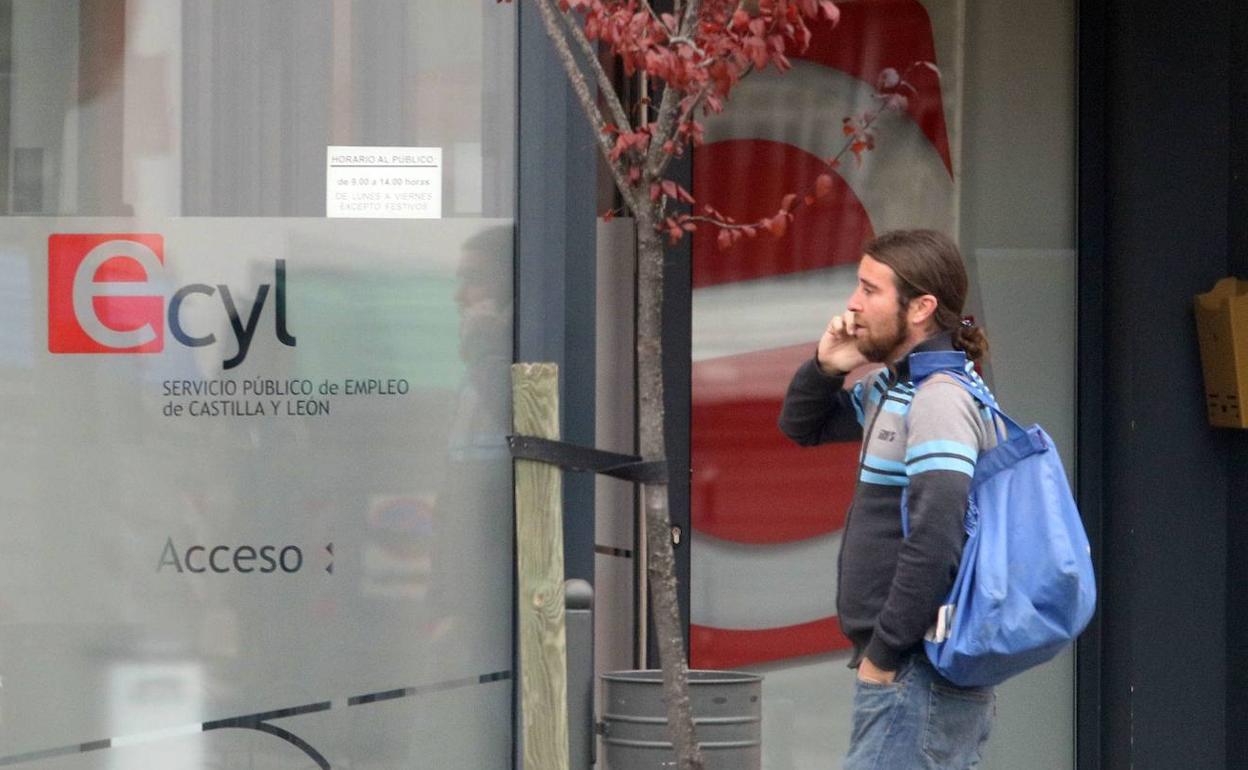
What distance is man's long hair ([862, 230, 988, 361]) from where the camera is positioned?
150 inches

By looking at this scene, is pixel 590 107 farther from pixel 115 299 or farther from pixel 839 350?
pixel 115 299

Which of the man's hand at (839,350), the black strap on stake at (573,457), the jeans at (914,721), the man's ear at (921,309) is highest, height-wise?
the man's ear at (921,309)

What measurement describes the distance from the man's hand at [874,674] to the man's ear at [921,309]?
28.9 inches

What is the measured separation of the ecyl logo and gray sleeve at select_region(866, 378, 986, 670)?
1.95m

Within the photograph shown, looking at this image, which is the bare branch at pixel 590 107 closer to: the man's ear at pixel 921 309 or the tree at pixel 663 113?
the tree at pixel 663 113

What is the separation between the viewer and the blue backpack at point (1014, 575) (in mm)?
3539

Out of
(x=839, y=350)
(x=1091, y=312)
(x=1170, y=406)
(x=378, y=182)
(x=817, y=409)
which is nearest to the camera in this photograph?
(x=839, y=350)

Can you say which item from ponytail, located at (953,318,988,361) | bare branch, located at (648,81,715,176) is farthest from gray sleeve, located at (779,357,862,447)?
bare branch, located at (648,81,715,176)

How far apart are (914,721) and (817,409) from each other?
855 millimetres

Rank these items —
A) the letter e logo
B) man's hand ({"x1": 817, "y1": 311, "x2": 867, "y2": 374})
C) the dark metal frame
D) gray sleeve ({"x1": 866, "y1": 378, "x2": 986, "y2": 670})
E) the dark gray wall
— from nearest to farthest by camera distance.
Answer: gray sleeve ({"x1": 866, "y1": 378, "x2": 986, "y2": 670})
man's hand ({"x1": 817, "y1": 311, "x2": 867, "y2": 374})
the letter e logo
the dark gray wall
the dark metal frame

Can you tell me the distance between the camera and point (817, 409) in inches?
167

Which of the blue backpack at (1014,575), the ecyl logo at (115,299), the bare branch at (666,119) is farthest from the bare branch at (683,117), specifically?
the ecyl logo at (115,299)

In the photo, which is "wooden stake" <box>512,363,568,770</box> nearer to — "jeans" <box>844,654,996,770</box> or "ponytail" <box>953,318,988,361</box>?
"jeans" <box>844,654,996,770</box>

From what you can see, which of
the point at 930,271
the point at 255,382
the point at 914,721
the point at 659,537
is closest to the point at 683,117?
the point at 930,271
